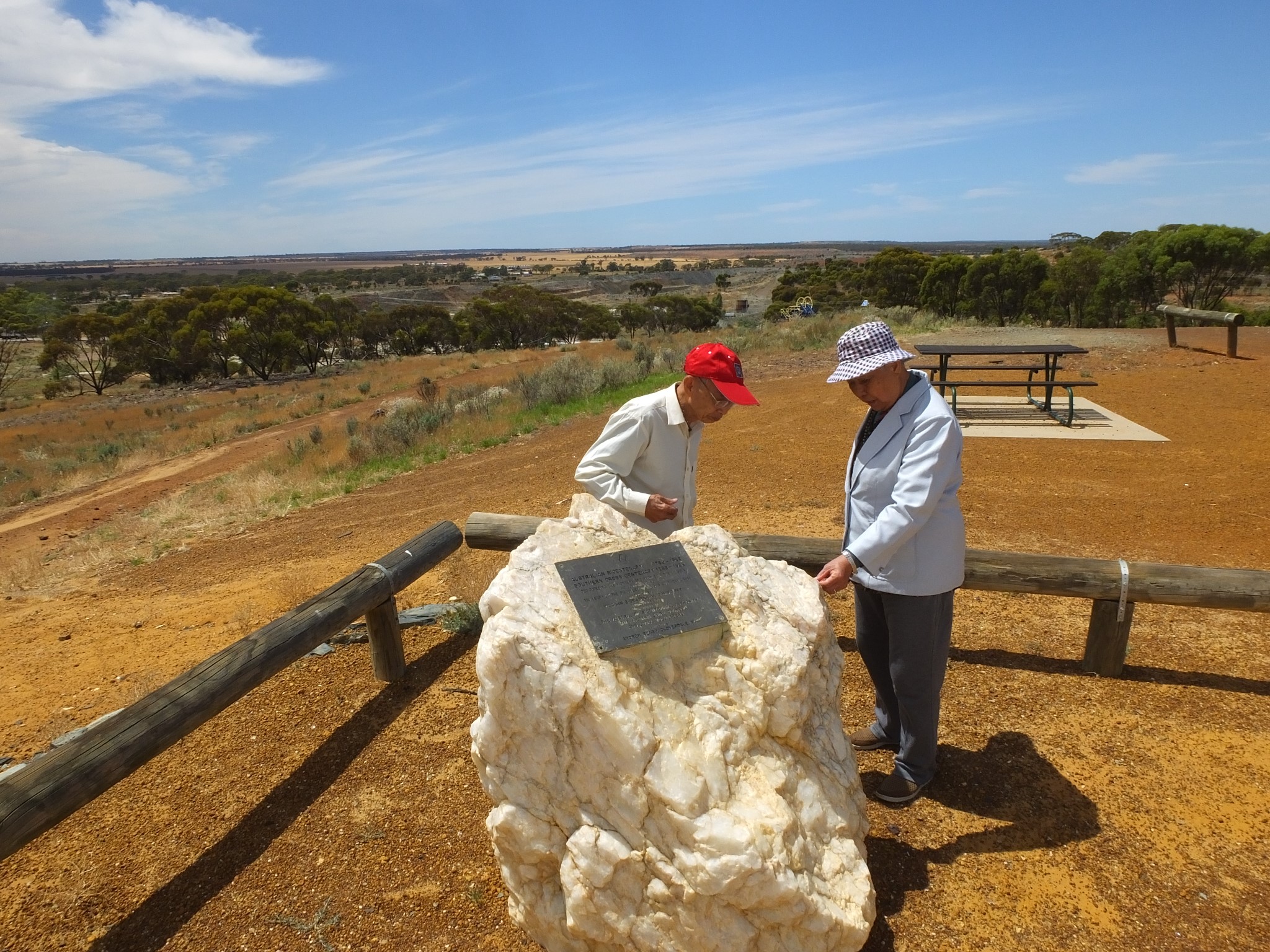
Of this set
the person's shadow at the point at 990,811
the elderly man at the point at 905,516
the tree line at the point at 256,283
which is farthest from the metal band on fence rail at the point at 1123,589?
the tree line at the point at 256,283

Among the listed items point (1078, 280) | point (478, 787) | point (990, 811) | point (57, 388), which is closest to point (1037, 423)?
point (990, 811)

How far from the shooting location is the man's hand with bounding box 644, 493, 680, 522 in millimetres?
3109

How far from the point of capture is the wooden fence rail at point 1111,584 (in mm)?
3857

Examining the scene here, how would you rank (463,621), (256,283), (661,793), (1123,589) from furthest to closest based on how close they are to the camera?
(256,283) → (463,621) → (1123,589) → (661,793)

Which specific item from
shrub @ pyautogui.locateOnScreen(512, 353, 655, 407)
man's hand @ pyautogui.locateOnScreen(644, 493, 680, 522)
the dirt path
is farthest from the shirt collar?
shrub @ pyautogui.locateOnScreen(512, 353, 655, 407)

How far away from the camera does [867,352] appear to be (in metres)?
2.68

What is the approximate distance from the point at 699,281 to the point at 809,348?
7720 centimetres

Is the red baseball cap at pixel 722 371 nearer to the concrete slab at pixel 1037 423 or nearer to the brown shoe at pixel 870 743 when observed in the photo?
the brown shoe at pixel 870 743

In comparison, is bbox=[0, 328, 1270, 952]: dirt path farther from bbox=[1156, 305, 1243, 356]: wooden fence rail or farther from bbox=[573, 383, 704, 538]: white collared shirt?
bbox=[1156, 305, 1243, 356]: wooden fence rail

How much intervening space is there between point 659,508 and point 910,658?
3.76 feet

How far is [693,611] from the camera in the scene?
2.58m

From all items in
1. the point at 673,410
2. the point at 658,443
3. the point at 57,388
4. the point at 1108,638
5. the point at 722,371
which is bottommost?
the point at 57,388

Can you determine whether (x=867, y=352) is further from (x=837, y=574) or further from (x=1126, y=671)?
(x=1126, y=671)

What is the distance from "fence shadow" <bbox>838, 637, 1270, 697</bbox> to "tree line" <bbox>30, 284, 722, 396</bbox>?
33178 mm
